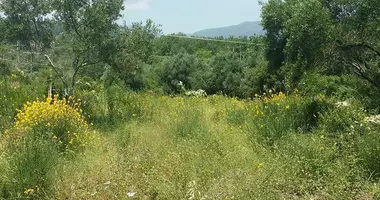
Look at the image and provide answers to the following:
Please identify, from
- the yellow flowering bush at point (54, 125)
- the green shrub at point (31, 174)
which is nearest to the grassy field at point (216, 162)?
the green shrub at point (31, 174)

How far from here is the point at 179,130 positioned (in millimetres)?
6141

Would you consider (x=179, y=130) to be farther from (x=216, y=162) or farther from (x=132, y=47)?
(x=132, y=47)

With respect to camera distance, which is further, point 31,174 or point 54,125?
point 54,125

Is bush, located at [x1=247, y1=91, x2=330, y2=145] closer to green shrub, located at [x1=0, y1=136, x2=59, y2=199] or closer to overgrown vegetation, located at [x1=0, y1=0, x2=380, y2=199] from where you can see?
overgrown vegetation, located at [x1=0, y1=0, x2=380, y2=199]

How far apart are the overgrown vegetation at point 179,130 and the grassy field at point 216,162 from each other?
0.05ft

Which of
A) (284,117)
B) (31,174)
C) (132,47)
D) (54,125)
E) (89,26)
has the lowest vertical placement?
(31,174)

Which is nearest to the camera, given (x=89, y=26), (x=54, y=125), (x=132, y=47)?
(x=54, y=125)

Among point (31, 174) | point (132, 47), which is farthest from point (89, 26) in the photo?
point (31, 174)

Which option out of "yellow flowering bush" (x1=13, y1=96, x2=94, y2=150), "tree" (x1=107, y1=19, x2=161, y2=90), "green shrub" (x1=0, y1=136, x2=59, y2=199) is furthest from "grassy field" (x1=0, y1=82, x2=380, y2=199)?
"tree" (x1=107, y1=19, x2=161, y2=90)

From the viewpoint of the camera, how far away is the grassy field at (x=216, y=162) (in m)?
3.85

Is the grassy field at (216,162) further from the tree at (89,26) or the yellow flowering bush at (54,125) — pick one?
the tree at (89,26)

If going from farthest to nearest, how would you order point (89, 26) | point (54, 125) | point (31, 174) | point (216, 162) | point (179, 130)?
point (89, 26), point (179, 130), point (54, 125), point (216, 162), point (31, 174)

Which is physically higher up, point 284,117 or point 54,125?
point 284,117

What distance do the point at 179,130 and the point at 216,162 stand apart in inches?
72.1
